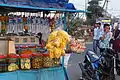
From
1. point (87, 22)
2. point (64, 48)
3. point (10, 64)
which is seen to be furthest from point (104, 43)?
point (87, 22)

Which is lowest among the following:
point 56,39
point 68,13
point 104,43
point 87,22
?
point 87,22

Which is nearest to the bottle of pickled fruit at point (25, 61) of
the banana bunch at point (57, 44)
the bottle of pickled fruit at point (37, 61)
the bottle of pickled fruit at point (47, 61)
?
the bottle of pickled fruit at point (37, 61)

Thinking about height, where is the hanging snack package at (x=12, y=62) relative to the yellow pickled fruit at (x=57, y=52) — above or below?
below

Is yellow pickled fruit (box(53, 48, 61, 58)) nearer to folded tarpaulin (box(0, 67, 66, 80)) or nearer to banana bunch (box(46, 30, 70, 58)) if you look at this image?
banana bunch (box(46, 30, 70, 58))

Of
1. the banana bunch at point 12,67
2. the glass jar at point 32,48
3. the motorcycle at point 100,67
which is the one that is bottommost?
the motorcycle at point 100,67

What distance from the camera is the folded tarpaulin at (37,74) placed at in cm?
645

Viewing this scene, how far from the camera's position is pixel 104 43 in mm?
11344

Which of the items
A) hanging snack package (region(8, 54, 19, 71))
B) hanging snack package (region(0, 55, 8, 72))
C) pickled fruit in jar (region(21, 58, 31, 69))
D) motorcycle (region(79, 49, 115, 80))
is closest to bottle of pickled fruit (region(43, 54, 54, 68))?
pickled fruit in jar (region(21, 58, 31, 69))

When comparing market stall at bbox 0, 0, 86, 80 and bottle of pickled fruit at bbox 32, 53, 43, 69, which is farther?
bottle of pickled fruit at bbox 32, 53, 43, 69

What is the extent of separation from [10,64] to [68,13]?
6.02 ft

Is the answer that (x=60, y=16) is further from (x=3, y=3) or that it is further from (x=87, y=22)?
(x=87, y=22)

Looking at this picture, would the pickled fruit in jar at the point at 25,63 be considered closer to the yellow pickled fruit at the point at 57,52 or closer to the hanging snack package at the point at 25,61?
the hanging snack package at the point at 25,61

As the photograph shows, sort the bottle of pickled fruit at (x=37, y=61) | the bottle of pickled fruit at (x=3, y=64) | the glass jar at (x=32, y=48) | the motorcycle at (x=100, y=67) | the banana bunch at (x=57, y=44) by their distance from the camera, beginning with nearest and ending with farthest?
the bottle of pickled fruit at (x=3, y=64), the banana bunch at (x=57, y=44), the bottle of pickled fruit at (x=37, y=61), the glass jar at (x=32, y=48), the motorcycle at (x=100, y=67)

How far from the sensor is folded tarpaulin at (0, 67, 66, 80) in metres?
6.45
